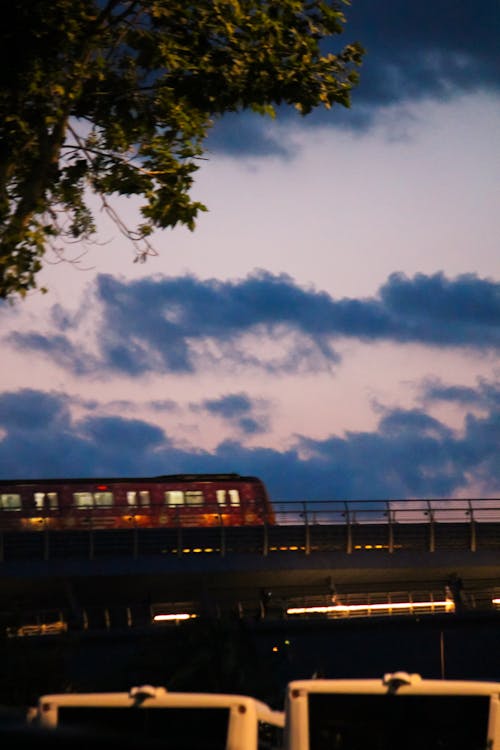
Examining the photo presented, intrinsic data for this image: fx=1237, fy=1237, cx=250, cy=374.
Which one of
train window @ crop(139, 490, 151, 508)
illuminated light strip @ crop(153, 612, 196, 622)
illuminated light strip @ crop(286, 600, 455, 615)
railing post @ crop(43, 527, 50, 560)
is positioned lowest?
illuminated light strip @ crop(153, 612, 196, 622)

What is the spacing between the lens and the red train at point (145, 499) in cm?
5441

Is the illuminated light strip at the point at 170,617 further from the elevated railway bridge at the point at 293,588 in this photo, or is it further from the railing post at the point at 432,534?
the railing post at the point at 432,534

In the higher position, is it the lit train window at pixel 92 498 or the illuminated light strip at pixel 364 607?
the lit train window at pixel 92 498

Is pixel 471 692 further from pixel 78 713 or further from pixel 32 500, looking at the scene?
pixel 32 500

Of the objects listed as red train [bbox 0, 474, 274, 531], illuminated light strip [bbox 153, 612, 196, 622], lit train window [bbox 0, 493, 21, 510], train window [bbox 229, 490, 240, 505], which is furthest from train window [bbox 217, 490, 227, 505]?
illuminated light strip [bbox 153, 612, 196, 622]

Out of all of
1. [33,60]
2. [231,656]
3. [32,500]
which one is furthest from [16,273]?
[32,500]

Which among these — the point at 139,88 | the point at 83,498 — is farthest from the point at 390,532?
the point at 139,88

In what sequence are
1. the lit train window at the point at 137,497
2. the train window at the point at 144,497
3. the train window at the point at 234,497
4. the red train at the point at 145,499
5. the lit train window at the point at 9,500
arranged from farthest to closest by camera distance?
the train window at the point at 234,497 → the train window at the point at 144,497 → the lit train window at the point at 137,497 → the red train at the point at 145,499 → the lit train window at the point at 9,500

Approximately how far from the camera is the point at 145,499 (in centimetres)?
5616

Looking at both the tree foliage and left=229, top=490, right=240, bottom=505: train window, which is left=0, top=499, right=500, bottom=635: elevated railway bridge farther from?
the tree foliage

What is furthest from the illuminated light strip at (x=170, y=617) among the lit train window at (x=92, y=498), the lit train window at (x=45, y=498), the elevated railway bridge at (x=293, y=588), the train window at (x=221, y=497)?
the train window at (x=221, y=497)

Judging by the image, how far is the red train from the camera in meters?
54.4

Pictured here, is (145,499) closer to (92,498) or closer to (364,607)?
(92,498)

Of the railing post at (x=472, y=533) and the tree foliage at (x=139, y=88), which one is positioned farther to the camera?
the railing post at (x=472, y=533)
